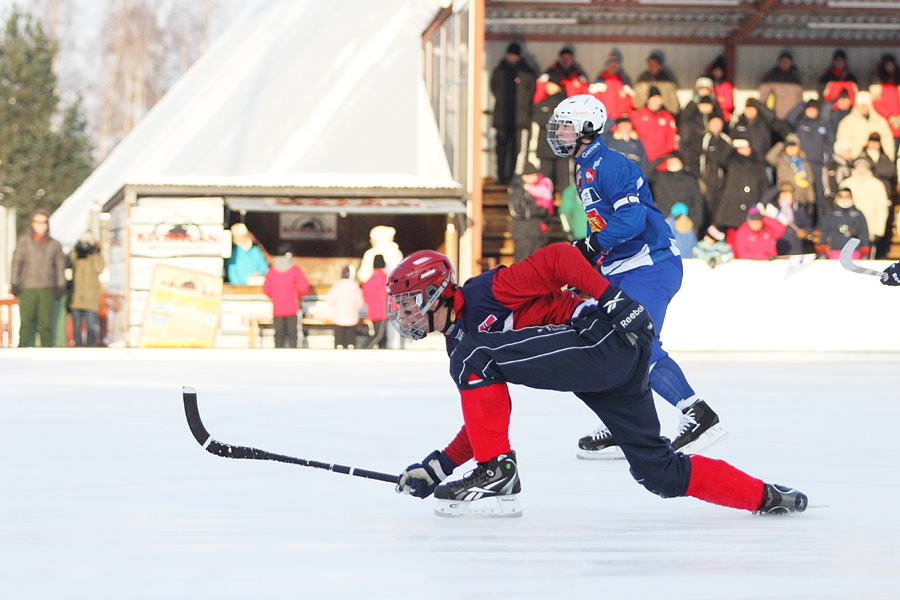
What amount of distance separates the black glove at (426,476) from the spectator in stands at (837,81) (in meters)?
14.1

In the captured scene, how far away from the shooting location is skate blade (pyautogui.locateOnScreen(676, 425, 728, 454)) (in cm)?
460

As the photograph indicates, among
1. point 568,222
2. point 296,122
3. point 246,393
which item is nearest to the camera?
point 246,393

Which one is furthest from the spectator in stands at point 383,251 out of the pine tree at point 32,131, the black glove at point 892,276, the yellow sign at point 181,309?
the pine tree at point 32,131

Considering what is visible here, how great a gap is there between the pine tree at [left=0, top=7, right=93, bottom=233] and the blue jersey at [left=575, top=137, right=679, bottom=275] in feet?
97.4

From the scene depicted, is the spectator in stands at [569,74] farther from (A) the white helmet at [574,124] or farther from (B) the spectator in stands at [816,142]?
(A) the white helmet at [574,124]

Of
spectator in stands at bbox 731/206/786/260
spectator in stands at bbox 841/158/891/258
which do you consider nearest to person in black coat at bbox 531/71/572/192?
spectator in stands at bbox 731/206/786/260

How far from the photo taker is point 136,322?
13898 mm

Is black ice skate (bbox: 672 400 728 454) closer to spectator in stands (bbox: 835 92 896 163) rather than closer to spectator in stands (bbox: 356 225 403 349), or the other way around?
spectator in stands (bbox: 356 225 403 349)

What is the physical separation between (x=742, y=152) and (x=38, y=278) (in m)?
8.15

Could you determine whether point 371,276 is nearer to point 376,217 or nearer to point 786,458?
point 376,217

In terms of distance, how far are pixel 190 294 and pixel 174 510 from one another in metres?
10.5

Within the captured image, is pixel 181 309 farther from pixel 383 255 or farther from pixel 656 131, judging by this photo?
pixel 656 131

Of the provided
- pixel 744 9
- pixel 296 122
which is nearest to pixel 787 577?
pixel 744 9

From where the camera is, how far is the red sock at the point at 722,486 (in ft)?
11.1
